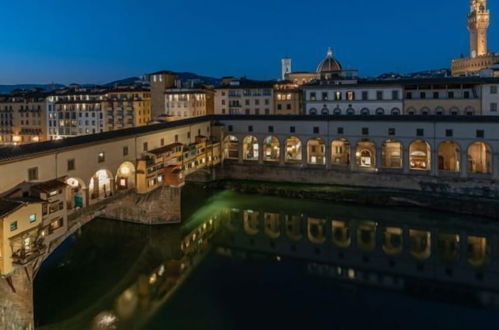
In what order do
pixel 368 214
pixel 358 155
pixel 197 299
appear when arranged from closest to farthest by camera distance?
pixel 197 299 → pixel 368 214 → pixel 358 155

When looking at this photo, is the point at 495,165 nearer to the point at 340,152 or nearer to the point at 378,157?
the point at 378,157

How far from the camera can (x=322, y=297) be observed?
22578 millimetres

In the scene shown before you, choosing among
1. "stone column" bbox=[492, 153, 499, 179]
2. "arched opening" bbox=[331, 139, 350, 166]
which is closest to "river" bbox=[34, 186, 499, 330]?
"stone column" bbox=[492, 153, 499, 179]

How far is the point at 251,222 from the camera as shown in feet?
114

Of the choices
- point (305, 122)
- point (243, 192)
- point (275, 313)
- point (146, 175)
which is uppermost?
point (305, 122)

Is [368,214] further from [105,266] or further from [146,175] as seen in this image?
[105,266]

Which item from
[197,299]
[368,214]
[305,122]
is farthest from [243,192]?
[197,299]

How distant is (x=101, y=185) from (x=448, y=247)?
22.2 m

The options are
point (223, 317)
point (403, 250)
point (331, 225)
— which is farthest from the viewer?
point (331, 225)

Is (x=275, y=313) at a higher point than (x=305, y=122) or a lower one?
lower

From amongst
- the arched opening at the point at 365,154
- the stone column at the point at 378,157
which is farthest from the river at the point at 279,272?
the arched opening at the point at 365,154

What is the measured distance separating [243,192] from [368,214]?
12035 mm

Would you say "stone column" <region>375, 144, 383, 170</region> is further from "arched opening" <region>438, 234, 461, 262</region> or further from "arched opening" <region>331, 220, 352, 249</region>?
"arched opening" <region>438, 234, 461, 262</region>

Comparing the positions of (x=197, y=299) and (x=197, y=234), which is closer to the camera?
(x=197, y=299)
